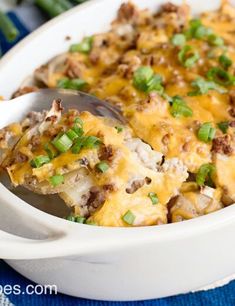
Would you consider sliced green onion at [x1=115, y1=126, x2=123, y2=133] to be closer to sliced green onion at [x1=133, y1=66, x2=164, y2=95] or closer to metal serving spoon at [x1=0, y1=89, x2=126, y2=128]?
metal serving spoon at [x1=0, y1=89, x2=126, y2=128]

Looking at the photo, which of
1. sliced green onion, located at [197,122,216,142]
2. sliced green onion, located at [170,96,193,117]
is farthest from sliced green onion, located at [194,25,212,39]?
sliced green onion, located at [197,122,216,142]

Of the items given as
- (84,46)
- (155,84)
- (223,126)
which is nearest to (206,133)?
(223,126)

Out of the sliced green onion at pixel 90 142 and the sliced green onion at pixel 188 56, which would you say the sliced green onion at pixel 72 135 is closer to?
the sliced green onion at pixel 90 142

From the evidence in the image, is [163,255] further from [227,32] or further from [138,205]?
[227,32]

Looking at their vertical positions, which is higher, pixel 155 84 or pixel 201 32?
pixel 155 84

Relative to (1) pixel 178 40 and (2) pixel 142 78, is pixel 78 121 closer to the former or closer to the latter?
(2) pixel 142 78

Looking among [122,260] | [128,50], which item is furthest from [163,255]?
[128,50]

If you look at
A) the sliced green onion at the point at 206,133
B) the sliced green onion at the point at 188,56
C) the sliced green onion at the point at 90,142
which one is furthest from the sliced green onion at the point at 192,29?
the sliced green onion at the point at 90,142
